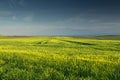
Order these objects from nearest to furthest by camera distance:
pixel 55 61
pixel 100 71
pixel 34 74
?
pixel 100 71
pixel 34 74
pixel 55 61

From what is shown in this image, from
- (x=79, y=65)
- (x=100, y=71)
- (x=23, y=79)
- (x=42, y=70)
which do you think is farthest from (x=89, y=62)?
(x=23, y=79)

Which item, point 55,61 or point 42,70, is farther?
point 55,61

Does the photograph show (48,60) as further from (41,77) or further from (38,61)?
(41,77)

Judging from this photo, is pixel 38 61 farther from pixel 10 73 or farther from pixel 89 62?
pixel 89 62

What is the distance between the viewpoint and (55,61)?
46.9 feet

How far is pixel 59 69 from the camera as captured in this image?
13008 millimetres

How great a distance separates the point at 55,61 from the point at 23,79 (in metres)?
2.88

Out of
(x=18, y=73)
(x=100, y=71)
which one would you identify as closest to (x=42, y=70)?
(x=18, y=73)

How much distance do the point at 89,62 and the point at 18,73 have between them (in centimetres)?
449

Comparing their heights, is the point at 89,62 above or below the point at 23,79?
above

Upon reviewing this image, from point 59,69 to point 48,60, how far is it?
1.89m

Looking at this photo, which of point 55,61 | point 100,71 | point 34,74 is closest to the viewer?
point 100,71

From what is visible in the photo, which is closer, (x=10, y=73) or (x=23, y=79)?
(x=23, y=79)

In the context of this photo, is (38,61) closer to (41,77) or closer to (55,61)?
(55,61)
